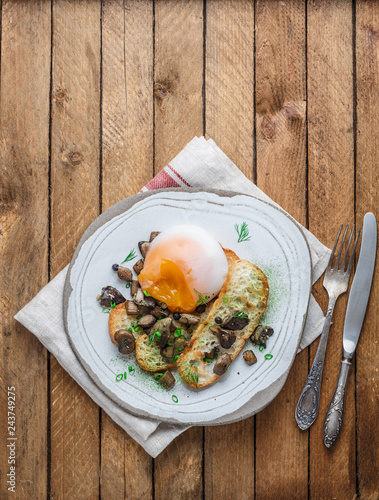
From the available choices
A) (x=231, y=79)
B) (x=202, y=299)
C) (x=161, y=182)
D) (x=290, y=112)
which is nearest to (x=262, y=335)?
(x=202, y=299)

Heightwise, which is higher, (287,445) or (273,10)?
(273,10)

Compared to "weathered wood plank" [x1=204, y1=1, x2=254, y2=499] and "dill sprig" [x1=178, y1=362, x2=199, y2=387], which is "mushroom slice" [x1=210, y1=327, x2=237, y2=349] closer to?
"dill sprig" [x1=178, y1=362, x2=199, y2=387]

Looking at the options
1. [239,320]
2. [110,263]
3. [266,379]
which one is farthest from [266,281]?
[110,263]

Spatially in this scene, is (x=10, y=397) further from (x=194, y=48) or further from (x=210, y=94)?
(x=194, y=48)

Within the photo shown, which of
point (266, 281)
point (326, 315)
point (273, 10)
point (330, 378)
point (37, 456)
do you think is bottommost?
point (37, 456)

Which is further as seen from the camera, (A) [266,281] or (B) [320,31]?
(B) [320,31]

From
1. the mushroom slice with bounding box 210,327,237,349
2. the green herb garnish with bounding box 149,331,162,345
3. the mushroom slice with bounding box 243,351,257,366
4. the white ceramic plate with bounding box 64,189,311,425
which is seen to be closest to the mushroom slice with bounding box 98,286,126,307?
the white ceramic plate with bounding box 64,189,311,425

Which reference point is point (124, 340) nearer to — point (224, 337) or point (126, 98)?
point (224, 337)
